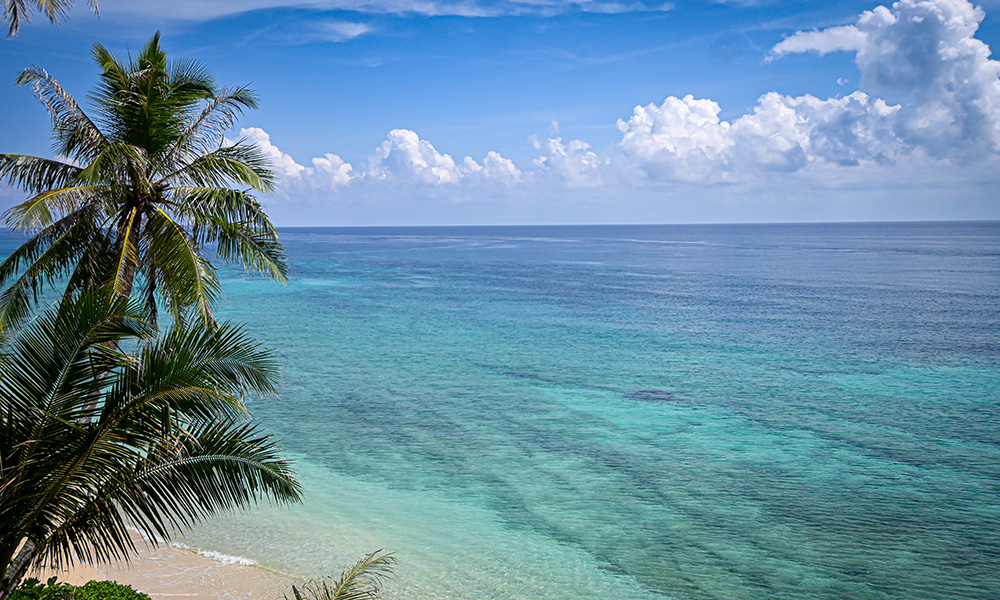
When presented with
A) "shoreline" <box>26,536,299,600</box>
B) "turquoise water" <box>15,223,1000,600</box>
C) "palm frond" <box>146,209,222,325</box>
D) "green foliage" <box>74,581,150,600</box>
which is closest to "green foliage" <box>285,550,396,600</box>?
"turquoise water" <box>15,223,1000,600</box>

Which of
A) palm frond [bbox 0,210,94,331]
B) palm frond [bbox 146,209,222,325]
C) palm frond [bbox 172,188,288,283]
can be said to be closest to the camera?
palm frond [bbox 146,209,222,325]

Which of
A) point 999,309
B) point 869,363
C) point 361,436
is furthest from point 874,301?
point 361,436

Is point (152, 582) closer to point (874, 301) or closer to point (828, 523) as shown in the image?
point (828, 523)

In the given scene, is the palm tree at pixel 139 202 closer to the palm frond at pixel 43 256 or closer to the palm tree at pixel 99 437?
the palm frond at pixel 43 256

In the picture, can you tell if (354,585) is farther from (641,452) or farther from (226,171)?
(641,452)

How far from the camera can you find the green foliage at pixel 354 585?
7748mm

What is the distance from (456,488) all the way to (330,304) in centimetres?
3558

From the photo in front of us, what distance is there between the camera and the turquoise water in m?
13.5

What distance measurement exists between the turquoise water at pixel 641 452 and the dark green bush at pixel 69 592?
4.59 meters

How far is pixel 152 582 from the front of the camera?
12.1 metres

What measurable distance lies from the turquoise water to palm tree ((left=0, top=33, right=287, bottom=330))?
19.3 feet

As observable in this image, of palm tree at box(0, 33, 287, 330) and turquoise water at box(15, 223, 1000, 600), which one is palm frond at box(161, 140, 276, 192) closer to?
palm tree at box(0, 33, 287, 330)

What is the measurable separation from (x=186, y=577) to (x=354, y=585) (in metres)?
6.33

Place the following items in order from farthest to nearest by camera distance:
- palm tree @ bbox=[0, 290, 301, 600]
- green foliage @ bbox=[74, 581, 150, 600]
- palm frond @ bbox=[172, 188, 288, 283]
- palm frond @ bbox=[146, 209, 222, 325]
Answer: palm frond @ bbox=[172, 188, 288, 283]
palm frond @ bbox=[146, 209, 222, 325]
green foliage @ bbox=[74, 581, 150, 600]
palm tree @ bbox=[0, 290, 301, 600]
